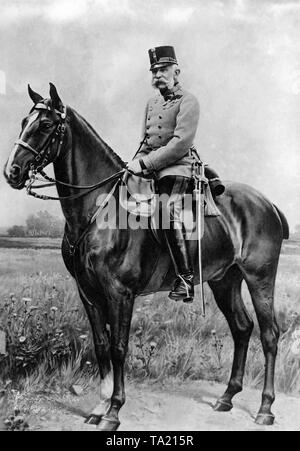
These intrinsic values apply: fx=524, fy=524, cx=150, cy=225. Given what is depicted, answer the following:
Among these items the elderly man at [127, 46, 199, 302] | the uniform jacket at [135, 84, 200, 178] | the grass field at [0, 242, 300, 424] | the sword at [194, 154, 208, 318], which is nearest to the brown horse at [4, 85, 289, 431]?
the sword at [194, 154, 208, 318]

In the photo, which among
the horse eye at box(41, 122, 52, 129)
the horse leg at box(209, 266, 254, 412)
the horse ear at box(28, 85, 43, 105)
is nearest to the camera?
the horse eye at box(41, 122, 52, 129)

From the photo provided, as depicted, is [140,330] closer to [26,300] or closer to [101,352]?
[101,352]

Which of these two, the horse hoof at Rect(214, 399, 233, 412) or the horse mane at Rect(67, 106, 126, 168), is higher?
the horse mane at Rect(67, 106, 126, 168)

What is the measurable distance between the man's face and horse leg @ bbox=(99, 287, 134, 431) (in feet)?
5.96

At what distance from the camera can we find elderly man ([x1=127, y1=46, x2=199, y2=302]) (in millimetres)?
4410

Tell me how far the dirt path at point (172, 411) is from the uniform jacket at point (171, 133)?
2.12 metres

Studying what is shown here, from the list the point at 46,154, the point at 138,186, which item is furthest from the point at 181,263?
the point at 46,154

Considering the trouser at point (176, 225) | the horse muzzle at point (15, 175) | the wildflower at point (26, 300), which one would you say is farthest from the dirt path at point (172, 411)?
the horse muzzle at point (15, 175)

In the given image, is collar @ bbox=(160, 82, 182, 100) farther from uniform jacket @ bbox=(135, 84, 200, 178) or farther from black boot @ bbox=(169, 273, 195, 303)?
black boot @ bbox=(169, 273, 195, 303)

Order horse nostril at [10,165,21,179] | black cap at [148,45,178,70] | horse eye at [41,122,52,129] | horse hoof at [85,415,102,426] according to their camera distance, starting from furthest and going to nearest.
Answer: black cap at [148,45,178,70] → horse hoof at [85,415,102,426] → horse eye at [41,122,52,129] → horse nostril at [10,165,21,179]

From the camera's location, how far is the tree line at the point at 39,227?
17.8ft

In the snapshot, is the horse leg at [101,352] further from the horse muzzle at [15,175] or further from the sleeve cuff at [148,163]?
the sleeve cuff at [148,163]

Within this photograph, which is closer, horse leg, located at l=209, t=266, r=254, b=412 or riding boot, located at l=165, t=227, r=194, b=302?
riding boot, located at l=165, t=227, r=194, b=302

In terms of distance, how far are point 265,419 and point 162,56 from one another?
11.2 feet
